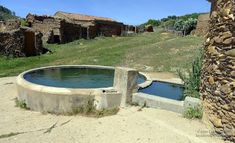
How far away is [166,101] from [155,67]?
26.6ft

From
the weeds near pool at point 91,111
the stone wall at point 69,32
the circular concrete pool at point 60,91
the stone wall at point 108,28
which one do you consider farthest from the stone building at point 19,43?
the stone wall at point 108,28

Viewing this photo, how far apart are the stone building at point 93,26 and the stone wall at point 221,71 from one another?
24.7 metres

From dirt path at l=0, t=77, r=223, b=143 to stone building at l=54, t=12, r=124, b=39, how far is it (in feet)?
76.2

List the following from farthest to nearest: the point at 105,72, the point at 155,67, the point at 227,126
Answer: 1. the point at 155,67
2. the point at 105,72
3. the point at 227,126

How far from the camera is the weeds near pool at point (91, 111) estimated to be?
825 centimetres

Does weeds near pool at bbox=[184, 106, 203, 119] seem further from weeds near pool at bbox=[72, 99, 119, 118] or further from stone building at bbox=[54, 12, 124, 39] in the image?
stone building at bbox=[54, 12, 124, 39]

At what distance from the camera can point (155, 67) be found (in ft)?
53.1

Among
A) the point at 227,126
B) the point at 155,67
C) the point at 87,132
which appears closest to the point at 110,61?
the point at 155,67

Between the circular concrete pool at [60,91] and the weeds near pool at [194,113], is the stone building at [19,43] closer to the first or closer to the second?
the circular concrete pool at [60,91]

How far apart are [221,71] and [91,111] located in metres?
3.57

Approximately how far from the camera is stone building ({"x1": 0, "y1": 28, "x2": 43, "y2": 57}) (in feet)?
64.6

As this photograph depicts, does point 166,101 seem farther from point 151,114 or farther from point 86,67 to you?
point 86,67

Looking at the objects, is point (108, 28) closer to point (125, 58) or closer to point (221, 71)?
point (125, 58)

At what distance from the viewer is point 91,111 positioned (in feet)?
27.5
